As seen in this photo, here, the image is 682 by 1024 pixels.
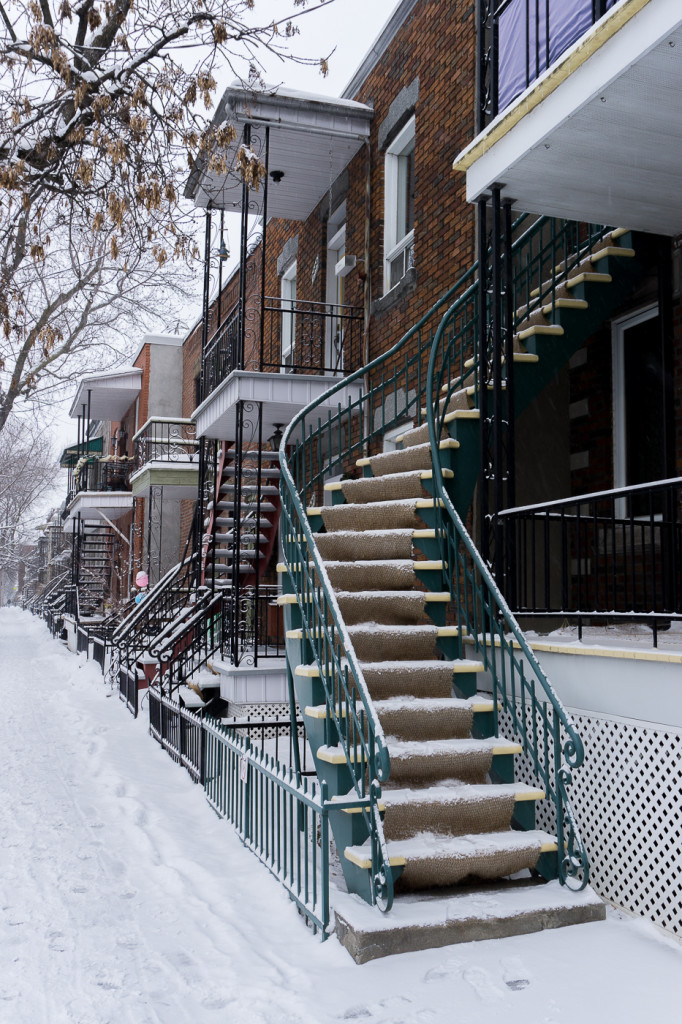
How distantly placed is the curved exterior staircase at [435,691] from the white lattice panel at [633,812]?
163 millimetres

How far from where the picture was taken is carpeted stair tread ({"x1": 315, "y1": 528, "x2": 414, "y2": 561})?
22.4ft

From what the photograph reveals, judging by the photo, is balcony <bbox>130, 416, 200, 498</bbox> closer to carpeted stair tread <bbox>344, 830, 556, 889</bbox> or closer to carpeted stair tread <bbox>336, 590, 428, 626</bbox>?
carpeted stair tread <bbox>336, 590, 428, 626</bbox>

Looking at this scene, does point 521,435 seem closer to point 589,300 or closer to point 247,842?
point 589,300

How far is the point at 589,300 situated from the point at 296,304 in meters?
9.04

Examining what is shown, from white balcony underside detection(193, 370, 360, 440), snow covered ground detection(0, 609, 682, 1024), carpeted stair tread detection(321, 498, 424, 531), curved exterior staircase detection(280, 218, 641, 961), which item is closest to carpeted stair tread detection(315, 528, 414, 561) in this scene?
curved exterior staircase detection(280, 218, 641, 961)

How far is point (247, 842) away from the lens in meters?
6.17

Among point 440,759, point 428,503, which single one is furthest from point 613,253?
point 440,759

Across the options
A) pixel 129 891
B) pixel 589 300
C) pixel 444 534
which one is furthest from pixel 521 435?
pixel 129 891

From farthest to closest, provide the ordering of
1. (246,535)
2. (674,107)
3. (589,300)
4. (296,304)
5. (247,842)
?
1. (296,304)
2. (246,535)
3. (589,300)
4. (247,842)
5. (674,107)

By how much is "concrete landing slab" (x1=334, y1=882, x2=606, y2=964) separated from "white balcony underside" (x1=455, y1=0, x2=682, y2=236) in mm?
4541

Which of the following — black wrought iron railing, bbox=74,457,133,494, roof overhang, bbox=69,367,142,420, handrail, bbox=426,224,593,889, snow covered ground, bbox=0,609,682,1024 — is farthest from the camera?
roof overhang, bbox=69,367,142,420

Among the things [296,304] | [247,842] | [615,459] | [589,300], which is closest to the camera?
[247,842]

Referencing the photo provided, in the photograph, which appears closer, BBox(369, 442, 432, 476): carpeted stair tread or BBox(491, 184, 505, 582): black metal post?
BBox(491, 184, 505, 582): black metal post

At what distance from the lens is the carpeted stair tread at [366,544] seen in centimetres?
681
